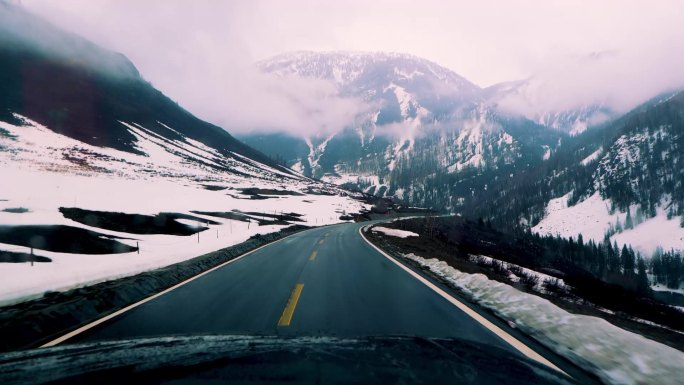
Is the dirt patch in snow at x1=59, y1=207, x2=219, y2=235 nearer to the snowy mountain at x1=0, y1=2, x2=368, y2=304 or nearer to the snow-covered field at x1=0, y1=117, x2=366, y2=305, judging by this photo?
the snowy mountain at x1=0, y1=2, x2=368, y2=304

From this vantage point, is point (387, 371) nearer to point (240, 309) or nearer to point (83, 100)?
point (240, 309)

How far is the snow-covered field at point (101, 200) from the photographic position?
10.7 m

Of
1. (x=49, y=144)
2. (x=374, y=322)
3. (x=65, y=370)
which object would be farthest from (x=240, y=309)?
(x=49, y=144)

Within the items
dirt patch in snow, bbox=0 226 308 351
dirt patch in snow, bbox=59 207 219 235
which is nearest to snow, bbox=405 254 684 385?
dirt patch in snow, bbox=0 226 308 351

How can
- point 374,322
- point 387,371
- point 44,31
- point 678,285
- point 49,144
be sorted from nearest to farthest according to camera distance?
point 387,371, point 374,322, point 49,144, point 678,285, point 44,31

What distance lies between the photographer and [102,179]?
187 feet

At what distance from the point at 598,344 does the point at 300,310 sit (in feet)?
13.9

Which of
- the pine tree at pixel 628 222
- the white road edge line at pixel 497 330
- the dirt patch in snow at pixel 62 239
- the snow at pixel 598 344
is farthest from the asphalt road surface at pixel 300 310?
the pine tree at pixel 628 222

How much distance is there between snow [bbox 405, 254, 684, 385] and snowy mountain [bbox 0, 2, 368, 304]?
9.37 metres

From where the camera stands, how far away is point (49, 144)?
3091 inches

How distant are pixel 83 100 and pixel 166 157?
48895 millimetres

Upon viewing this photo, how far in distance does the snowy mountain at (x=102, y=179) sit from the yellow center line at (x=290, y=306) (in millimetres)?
5365

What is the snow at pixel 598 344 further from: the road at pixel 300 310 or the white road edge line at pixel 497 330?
the road at pixel 300 310

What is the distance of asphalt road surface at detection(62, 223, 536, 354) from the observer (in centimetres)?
496
